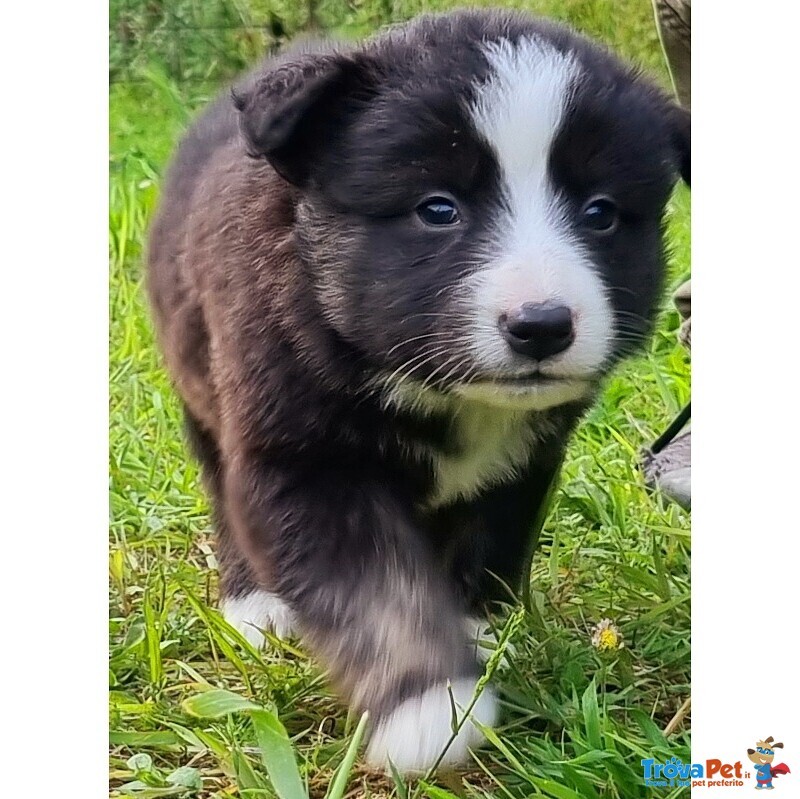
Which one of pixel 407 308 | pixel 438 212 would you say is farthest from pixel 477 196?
pixel 407 308

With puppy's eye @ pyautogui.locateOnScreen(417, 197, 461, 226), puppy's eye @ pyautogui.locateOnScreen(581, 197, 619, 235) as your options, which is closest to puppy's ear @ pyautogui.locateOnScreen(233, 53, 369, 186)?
puppy's eye @ pyautogui.locateOnScreen(417, 197, 461, 226)

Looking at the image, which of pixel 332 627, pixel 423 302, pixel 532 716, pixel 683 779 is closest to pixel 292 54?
pixel 423 302

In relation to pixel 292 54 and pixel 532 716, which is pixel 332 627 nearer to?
pixel 532 716

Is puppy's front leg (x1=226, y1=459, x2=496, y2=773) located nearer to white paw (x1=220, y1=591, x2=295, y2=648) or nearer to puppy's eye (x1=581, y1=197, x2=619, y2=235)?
white paw (x1=220, y1=591, x2=295, y2=648)

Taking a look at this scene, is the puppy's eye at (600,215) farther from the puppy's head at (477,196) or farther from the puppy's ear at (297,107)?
the puppy's ear at (297,107)

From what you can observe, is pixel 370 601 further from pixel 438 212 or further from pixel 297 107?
pixel 297 107
